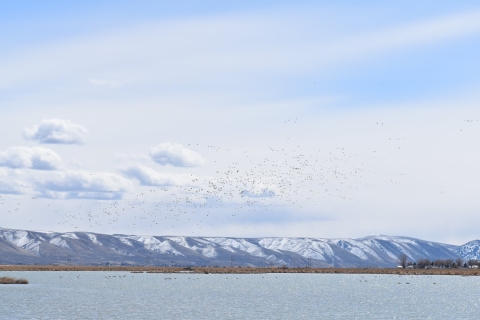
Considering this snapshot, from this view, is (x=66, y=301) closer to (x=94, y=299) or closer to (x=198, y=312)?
(x=94, y=299)

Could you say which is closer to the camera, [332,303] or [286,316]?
[286,316]

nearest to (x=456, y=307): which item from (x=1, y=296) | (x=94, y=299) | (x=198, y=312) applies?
(x=198, y=312)

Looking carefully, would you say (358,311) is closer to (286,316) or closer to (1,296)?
(286,316)

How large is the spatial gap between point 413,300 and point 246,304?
31.8m

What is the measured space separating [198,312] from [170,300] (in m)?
20.7

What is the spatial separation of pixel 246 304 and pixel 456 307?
3018 cm

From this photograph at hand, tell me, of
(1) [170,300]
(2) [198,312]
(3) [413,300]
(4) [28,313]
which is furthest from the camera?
(3) [413,300]

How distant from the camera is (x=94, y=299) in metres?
107

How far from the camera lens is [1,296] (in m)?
108

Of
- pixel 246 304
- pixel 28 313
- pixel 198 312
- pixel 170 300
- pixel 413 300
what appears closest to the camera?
pixel 28 313

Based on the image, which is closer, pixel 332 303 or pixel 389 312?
pixel 389 312

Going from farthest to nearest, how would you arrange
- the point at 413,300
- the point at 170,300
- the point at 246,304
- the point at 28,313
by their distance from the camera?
the point at 413,300
the point at 170,300
the point at 246,304
the point at 28,313

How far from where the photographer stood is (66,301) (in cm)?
10112

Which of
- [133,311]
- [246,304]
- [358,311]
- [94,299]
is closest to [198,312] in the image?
[133,311]
